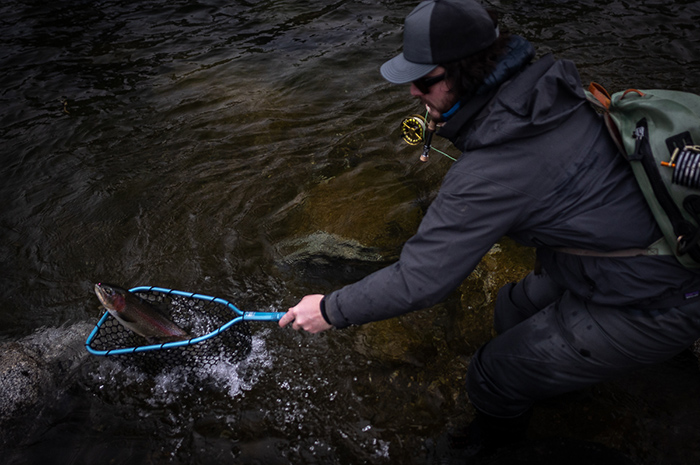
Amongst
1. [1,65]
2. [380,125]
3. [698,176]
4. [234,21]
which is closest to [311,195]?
[380,125]

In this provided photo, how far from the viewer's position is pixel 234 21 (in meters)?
11.0

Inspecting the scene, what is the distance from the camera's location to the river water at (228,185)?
3.62m

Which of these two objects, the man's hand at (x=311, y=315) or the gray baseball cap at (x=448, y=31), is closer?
the gray baseball cap at (x=448, y=31)

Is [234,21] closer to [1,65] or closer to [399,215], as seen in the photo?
[1,65]

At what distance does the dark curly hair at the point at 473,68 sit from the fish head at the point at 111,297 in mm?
2841

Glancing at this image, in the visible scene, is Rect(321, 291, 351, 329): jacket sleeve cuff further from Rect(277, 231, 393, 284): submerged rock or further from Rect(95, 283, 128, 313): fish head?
Rect(277, 231, 393, 284): submerged rock

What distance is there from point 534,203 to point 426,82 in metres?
0.81

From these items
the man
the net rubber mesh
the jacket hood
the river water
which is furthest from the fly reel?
the net rubber mesh

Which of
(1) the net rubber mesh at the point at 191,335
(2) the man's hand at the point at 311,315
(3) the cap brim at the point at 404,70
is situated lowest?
(1) the net rubber mesh at the point at 191,335

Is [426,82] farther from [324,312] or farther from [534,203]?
[324,312]

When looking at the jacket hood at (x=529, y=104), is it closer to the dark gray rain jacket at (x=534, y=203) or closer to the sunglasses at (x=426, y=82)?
the dark gray rain jacket at (x=534, y=203)

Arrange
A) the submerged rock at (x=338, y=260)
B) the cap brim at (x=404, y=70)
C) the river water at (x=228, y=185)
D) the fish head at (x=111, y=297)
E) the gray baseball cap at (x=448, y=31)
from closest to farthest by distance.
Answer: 1. the gray baseball cap at (x=448, y=31)
2. the cap brim at (x=404, y=70)
3. the fish head at (x=111, y=297)
4. the river water at (x=228, y=185)
5. the submerged rock at (x=338, y=260)

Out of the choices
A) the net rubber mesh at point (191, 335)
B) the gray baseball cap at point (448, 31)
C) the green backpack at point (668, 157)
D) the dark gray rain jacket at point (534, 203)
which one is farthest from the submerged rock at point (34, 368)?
the green backpack at point (668, 157)

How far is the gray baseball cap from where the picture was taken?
217cm
